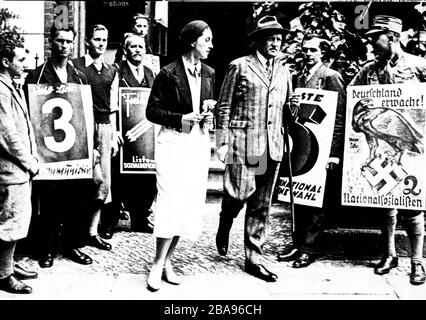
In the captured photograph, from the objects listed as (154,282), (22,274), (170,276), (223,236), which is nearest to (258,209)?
(223,236)

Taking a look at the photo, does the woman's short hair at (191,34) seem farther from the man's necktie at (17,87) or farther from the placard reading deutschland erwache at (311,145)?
the man's necktie at (17,87)

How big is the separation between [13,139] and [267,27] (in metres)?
1.89

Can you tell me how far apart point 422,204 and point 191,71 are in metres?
1.92

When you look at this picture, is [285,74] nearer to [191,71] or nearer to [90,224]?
[191,71]

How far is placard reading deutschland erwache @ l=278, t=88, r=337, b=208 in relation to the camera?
4746 millimetres

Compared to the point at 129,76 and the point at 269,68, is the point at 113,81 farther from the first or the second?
the point at 269,68

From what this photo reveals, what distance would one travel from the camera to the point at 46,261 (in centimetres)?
465

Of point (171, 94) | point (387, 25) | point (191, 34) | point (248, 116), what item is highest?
point (387, 25)

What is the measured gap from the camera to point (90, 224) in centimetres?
519

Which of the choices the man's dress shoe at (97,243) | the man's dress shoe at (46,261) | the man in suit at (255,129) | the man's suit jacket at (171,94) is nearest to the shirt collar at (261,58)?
the man in suit at (255,129)

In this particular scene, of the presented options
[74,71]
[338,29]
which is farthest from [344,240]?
[74,71]

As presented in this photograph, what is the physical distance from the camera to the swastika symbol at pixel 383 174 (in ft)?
15.3
